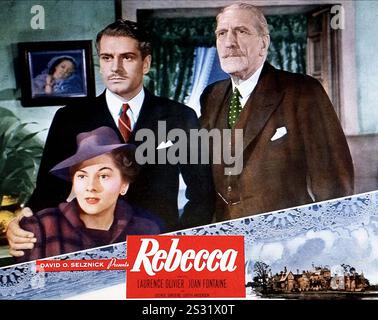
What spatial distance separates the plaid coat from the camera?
A: 9.95ft

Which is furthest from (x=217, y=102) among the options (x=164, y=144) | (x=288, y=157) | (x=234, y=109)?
(x=288, y=157)

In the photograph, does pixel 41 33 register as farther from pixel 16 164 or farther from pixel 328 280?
pixel 328 280

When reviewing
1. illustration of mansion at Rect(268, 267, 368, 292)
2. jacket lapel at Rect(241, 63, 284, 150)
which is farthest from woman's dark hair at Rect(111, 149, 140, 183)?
illustration of mansion at Rect(268, 267, 368, 292)

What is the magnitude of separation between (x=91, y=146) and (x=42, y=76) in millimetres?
424

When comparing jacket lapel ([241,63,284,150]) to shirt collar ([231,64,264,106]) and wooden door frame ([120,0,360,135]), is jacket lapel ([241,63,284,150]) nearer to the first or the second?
shirt collar ([231,64,264,106])

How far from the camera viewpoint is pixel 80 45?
9.95 feet

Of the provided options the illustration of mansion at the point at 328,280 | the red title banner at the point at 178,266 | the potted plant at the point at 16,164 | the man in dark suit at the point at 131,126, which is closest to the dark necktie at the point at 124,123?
the man in dark suit at the point at 131,126

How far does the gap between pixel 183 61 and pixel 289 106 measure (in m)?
0.56

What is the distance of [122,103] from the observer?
3053 millimetres

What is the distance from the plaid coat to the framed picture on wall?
53 centimetres
